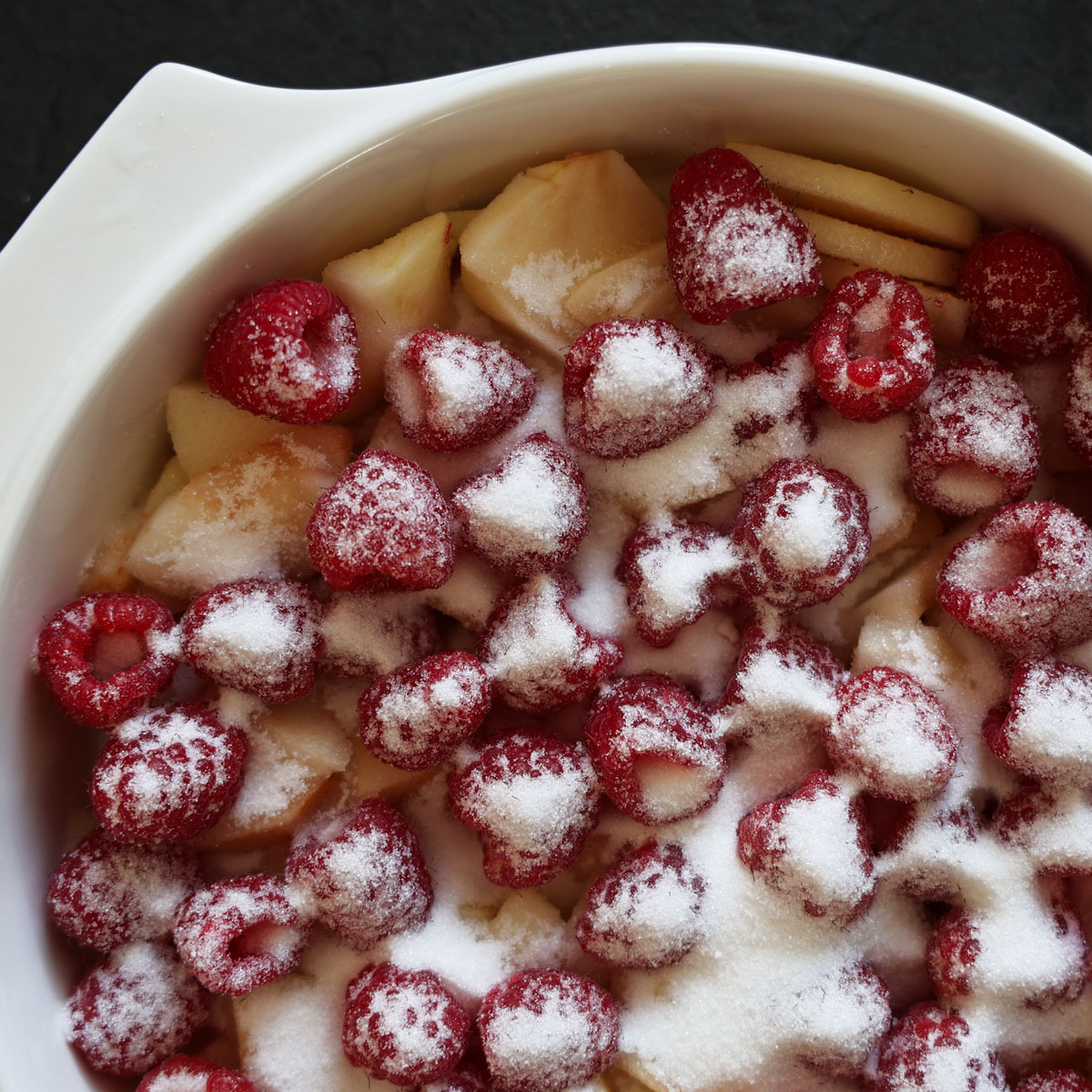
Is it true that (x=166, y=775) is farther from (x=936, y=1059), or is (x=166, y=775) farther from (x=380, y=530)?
Answer: (x=936, y=1059)

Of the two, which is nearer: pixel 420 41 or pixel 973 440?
pixel 973 440

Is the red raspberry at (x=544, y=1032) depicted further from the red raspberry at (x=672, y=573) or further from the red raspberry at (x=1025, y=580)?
the red raspberry at (x=1025, y=580)

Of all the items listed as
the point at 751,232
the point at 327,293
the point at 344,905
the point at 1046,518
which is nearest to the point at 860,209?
the point at 751,232

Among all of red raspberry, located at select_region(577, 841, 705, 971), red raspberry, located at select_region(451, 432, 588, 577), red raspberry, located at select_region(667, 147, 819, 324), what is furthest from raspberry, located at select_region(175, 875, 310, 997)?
red raspberry, located at select_region(667, 147, 819, 324)

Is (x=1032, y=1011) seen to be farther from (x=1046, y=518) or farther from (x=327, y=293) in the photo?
(x=327, y=293)

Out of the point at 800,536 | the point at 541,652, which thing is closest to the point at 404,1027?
the point at 541,652

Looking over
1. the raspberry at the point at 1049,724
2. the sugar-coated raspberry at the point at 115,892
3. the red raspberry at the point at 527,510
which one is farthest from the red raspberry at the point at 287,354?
the raspberry at the point at 1049,724

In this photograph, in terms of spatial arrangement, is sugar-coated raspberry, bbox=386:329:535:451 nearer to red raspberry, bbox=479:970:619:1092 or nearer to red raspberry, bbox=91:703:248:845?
red raspberry, bbox=91:703:248:845
